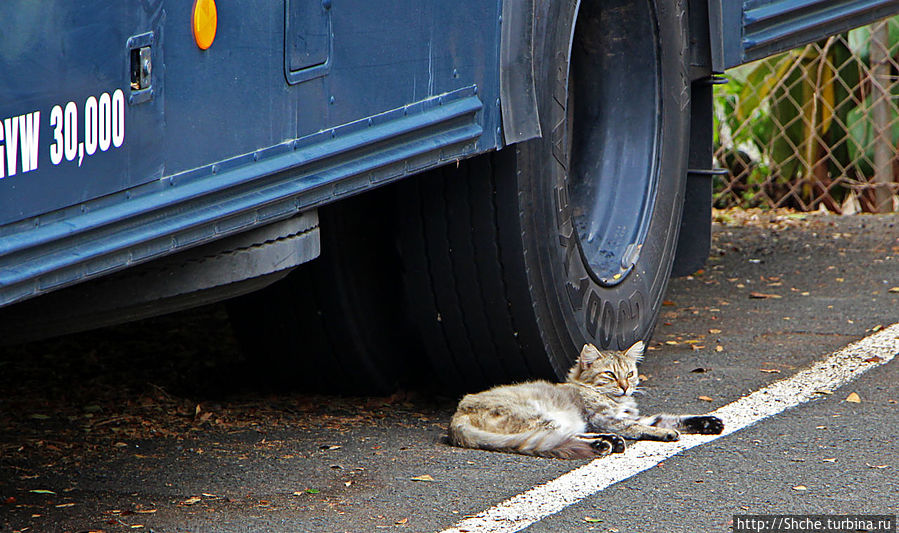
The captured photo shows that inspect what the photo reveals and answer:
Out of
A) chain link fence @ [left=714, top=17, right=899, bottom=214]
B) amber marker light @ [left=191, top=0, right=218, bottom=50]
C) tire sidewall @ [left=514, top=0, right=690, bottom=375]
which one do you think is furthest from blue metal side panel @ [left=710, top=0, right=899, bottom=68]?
chain link fence @ [left=714, top=17, right=899, bottom=214]

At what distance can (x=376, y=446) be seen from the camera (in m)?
3.48

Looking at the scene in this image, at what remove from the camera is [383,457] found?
337 centimetres

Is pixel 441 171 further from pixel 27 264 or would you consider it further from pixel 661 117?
pixel 27 264

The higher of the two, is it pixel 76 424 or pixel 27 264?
pixel 27 264

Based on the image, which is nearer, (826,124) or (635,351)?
(635,351)

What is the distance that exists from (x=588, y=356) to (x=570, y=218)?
445mm

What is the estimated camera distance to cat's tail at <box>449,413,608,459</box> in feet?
11.1

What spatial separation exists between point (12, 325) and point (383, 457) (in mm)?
1201

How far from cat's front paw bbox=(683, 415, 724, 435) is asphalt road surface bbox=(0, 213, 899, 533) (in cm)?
8

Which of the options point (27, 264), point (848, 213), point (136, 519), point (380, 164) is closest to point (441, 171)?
point (380, 164)

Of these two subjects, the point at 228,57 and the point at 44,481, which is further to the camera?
the point at 44,481

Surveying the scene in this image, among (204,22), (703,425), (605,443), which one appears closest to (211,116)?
(204,22)

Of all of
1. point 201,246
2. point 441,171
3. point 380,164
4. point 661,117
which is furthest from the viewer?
point 661,117

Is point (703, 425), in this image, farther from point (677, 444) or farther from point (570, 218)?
point (570, 218)
